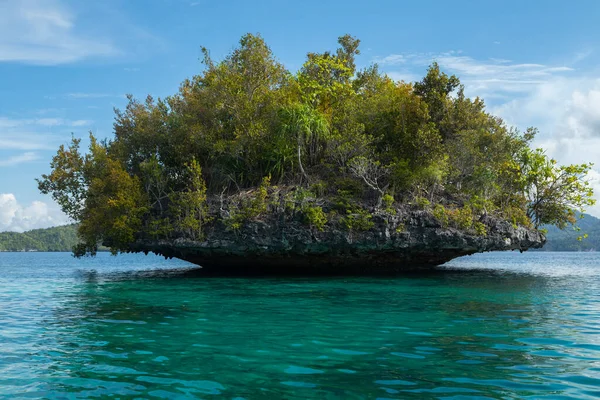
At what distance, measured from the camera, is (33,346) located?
32.2 ft

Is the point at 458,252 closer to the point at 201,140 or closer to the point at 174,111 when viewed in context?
the point at 201,140

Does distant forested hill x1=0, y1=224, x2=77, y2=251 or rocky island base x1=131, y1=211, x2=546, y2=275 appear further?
distant forested hill x1=0, y1=224, x2=77, y2=251

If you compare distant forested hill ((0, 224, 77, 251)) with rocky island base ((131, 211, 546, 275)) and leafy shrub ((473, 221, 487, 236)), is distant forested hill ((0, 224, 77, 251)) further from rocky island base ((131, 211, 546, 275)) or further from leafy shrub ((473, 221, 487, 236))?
leafy shrub ((473, 221, 487, 236))

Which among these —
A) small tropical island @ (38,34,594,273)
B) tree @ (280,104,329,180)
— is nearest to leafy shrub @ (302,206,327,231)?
small tropical island @ (38,34,594,273)

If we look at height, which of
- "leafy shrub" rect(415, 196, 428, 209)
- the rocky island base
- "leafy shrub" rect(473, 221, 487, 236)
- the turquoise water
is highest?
"leafy shrub" rect(415, 196, 428, 209)

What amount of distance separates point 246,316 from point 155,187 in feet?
67.4

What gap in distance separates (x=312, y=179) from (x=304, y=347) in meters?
19.7

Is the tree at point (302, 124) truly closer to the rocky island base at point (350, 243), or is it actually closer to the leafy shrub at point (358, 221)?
the leafy shrub at point (358, 221)

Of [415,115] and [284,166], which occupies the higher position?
[415,115]

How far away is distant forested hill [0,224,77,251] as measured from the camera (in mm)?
174500

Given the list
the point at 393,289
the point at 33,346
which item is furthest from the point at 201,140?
the point at 33,346

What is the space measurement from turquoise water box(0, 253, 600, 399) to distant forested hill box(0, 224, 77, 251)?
175 m

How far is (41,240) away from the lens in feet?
594

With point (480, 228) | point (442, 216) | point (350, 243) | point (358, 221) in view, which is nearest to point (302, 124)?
point (358, 221)
